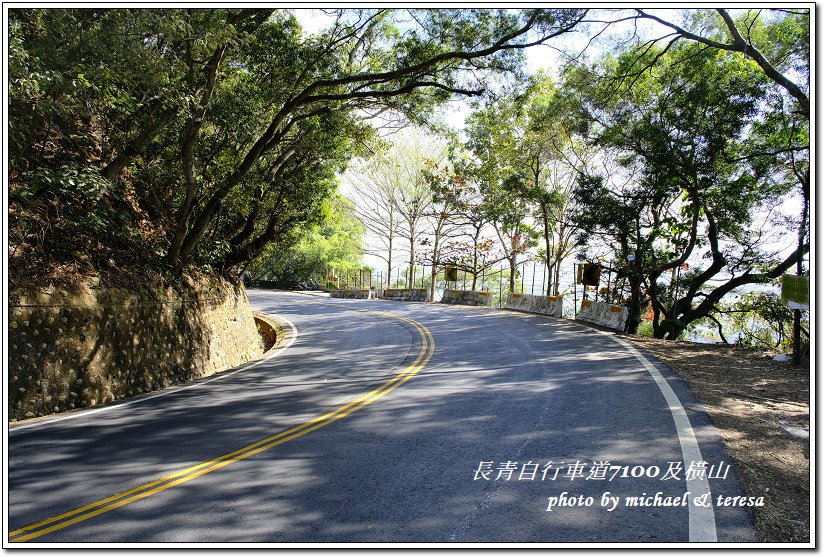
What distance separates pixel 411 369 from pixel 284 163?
9.14m

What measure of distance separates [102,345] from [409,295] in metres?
27.9

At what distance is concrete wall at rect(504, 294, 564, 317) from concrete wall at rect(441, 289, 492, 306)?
8.73ft

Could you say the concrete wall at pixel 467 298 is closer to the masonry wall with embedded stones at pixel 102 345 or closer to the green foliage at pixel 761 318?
the green foliage at pixel 761 318

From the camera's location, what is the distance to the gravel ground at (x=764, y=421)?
13.2 ft

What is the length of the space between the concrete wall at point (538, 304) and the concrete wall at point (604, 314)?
4.43ft

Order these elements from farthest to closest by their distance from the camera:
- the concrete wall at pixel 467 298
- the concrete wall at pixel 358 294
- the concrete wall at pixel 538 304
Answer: the concrete wall at pixel 358 294 → the concrete wall at pixel 467 298 → the concrete wall at pixel 538 304

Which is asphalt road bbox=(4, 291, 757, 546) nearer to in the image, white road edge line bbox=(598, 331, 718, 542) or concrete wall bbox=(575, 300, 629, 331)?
white road edge line bbox=(598, 331, 718, 542)

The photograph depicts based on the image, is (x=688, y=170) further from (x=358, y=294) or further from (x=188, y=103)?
(x=358, y=294)

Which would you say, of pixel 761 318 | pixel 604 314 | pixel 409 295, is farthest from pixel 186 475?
pixel 409 295

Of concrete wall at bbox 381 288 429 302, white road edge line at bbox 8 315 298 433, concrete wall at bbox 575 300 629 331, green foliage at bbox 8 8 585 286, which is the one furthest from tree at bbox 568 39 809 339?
concrete wall at bbox 381 288 429 302

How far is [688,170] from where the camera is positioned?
1602cm

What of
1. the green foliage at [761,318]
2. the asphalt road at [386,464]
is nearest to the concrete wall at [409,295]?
the green foliage at [761,318]

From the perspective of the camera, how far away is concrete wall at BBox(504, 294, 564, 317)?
857 inches

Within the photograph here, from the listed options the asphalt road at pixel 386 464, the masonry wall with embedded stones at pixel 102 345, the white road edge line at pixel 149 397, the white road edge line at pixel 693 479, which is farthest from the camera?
the masonry wall with embedded stones at pixel 102 345
